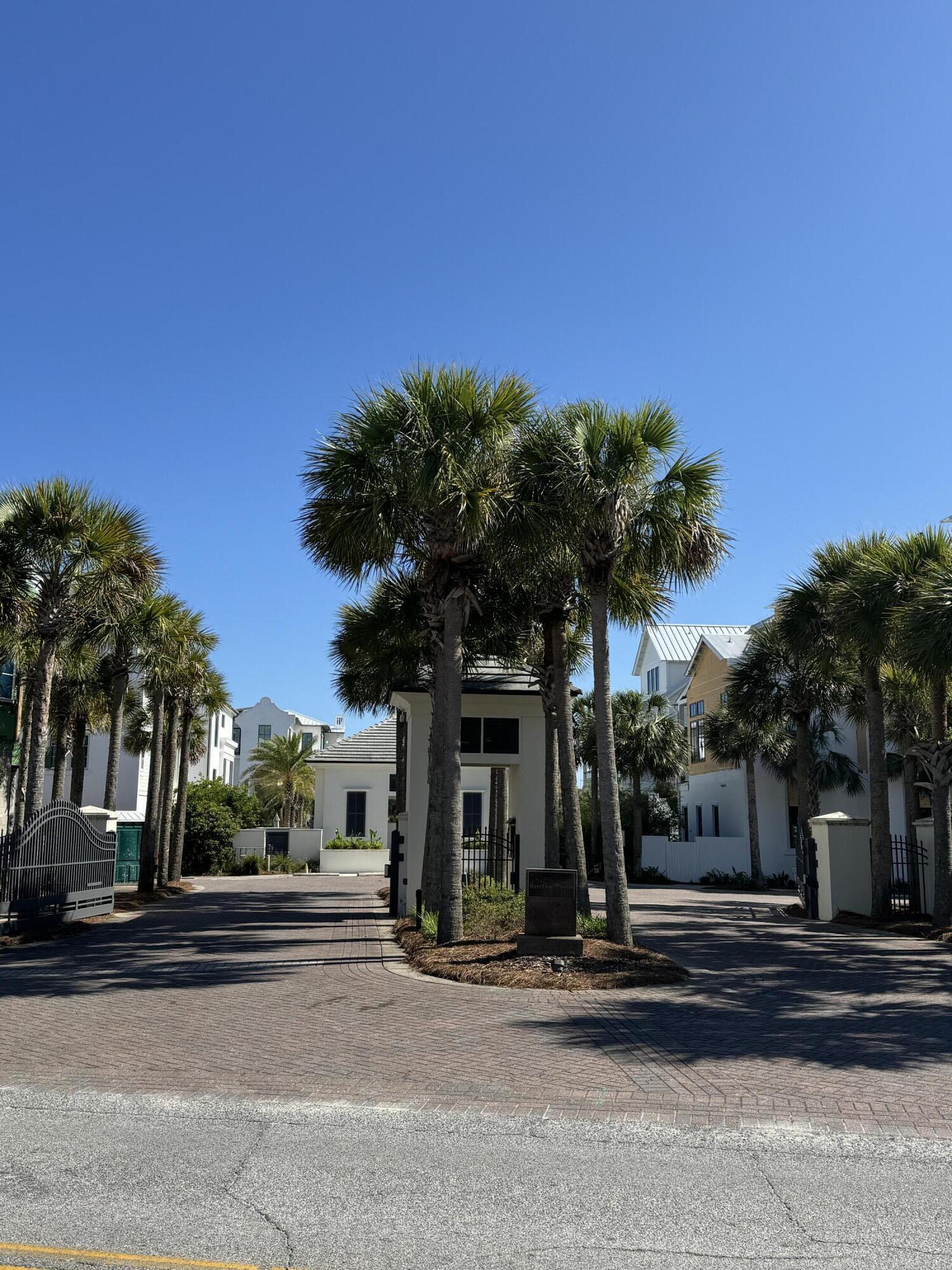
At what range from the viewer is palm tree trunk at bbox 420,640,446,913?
49.8 ft

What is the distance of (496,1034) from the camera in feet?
30.5

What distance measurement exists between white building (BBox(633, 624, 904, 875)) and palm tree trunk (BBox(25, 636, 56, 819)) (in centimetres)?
2340

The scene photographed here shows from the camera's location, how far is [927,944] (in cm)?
1684

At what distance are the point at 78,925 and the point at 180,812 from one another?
13.7 metres

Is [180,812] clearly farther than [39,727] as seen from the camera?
Yes

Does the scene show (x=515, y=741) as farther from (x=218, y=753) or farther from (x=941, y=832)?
(x=218, y=753)

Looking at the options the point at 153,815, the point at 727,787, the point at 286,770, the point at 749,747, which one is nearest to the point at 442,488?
the point at 153,815

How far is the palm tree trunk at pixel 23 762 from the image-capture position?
17125 millimetres

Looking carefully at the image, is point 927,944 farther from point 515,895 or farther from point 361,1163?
point 361,1163

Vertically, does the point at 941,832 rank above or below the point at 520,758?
below

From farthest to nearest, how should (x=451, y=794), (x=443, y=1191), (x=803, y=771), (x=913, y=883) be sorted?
(x=803, y=771)
(x=913, y=883)
(x=451, y=794)
(x=443, y=1191)

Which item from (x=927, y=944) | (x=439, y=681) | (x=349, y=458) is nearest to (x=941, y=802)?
(x=927, y=944)

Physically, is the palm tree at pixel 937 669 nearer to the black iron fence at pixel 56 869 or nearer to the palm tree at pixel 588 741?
the black iron fence at pixel 56 869

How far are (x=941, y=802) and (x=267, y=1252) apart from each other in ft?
55.0
